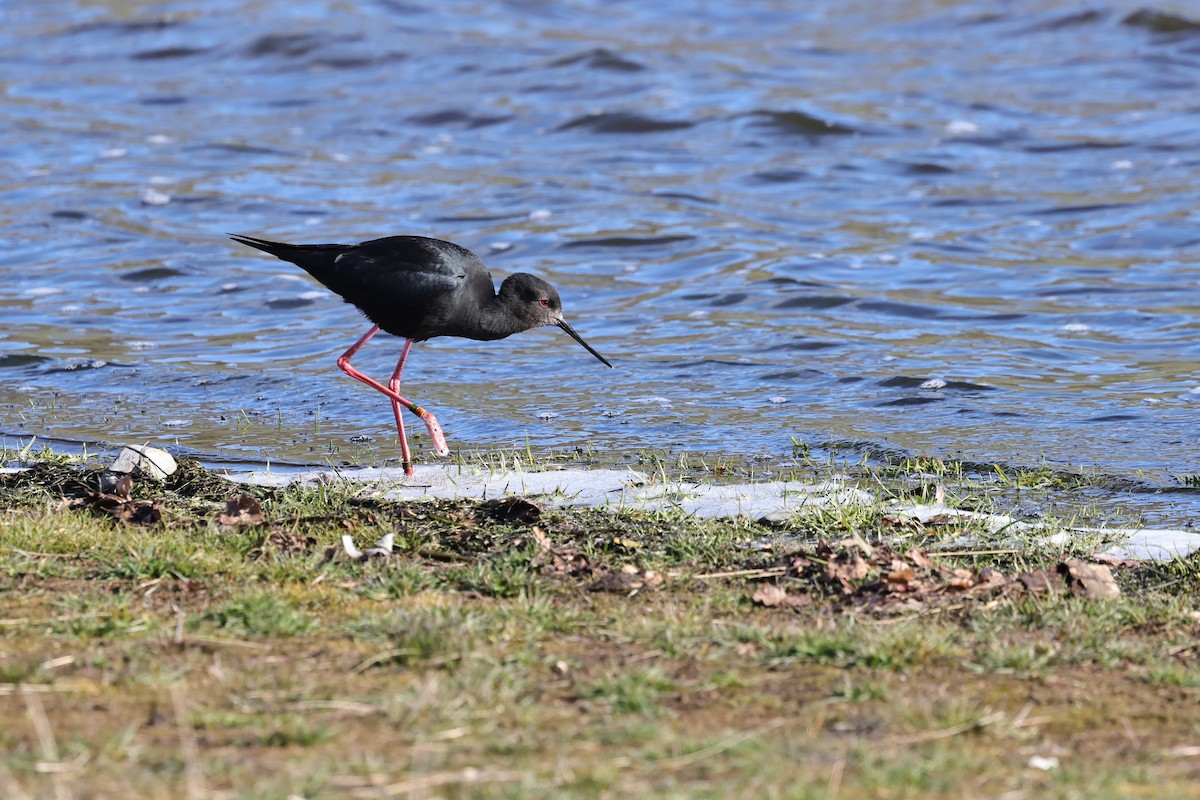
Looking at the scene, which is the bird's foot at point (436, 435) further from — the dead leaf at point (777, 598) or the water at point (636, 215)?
the dead leaf at point (777, 598)

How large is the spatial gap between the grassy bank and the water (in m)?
2.46

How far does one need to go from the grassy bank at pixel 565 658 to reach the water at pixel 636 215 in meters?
2.46

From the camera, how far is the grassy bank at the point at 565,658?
3369mm

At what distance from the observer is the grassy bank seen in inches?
133

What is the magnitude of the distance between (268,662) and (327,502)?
6.23 ft

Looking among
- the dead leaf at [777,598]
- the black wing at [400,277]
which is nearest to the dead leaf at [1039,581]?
the dead leaf at [777,598]

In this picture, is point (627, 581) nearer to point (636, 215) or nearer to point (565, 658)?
point (565, 658)

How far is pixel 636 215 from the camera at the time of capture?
48.9 feet

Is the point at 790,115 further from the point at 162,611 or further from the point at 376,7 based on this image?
the point at 162,611

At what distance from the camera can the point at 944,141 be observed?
57.2 ft

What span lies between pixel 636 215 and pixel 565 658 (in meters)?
Answer: 11.0

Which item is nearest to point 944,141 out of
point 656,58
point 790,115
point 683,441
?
point 790,115

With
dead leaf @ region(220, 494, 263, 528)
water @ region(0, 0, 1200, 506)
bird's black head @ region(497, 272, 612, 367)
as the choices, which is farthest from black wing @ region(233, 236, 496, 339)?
dead leaf @ region(220, 494, 263, 528)

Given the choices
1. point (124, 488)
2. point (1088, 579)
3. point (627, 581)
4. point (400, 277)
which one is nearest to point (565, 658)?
point (627, 581)
